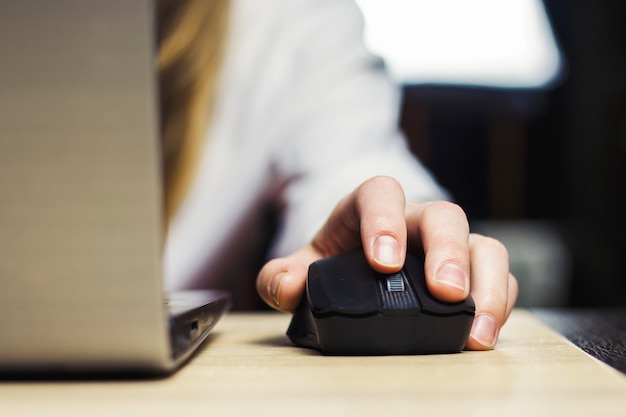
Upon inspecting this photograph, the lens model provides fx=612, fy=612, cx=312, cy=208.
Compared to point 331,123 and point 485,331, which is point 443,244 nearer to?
point 485,331

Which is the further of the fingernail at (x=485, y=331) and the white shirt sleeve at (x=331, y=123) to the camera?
the white shirt sleeve at (x=331, y=123)

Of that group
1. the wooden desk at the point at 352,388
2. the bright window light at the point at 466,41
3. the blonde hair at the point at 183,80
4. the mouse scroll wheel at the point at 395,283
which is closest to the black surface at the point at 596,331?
the wooden desk at the point at 352,388

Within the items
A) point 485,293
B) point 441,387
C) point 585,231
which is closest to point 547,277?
point 585,231

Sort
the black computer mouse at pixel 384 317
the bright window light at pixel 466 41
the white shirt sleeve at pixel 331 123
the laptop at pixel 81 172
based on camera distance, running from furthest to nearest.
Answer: the bright window light at pixel 466 41, the white shirt sleeve at pixel 331 123, the black computer mouse at pixel 384 317, the laptop at pixel 81 172

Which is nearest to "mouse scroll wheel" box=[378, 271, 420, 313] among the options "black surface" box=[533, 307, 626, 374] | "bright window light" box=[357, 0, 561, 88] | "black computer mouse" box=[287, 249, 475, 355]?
"black computer mouse" box=[287, 249, 475, 355]

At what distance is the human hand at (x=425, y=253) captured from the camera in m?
0.38

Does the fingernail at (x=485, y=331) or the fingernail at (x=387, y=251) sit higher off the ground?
the fingernail at (x=387, y=251)

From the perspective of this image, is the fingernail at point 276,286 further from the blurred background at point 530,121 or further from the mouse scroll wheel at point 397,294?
the blurred background at point 530,121

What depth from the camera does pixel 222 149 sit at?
105 centimetres

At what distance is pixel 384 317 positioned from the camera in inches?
13.8

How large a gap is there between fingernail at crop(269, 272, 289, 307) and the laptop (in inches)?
7.2

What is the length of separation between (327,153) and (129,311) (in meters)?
0.69

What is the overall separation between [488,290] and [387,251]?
0.09 meters

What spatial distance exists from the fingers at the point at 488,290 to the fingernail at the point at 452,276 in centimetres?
4
